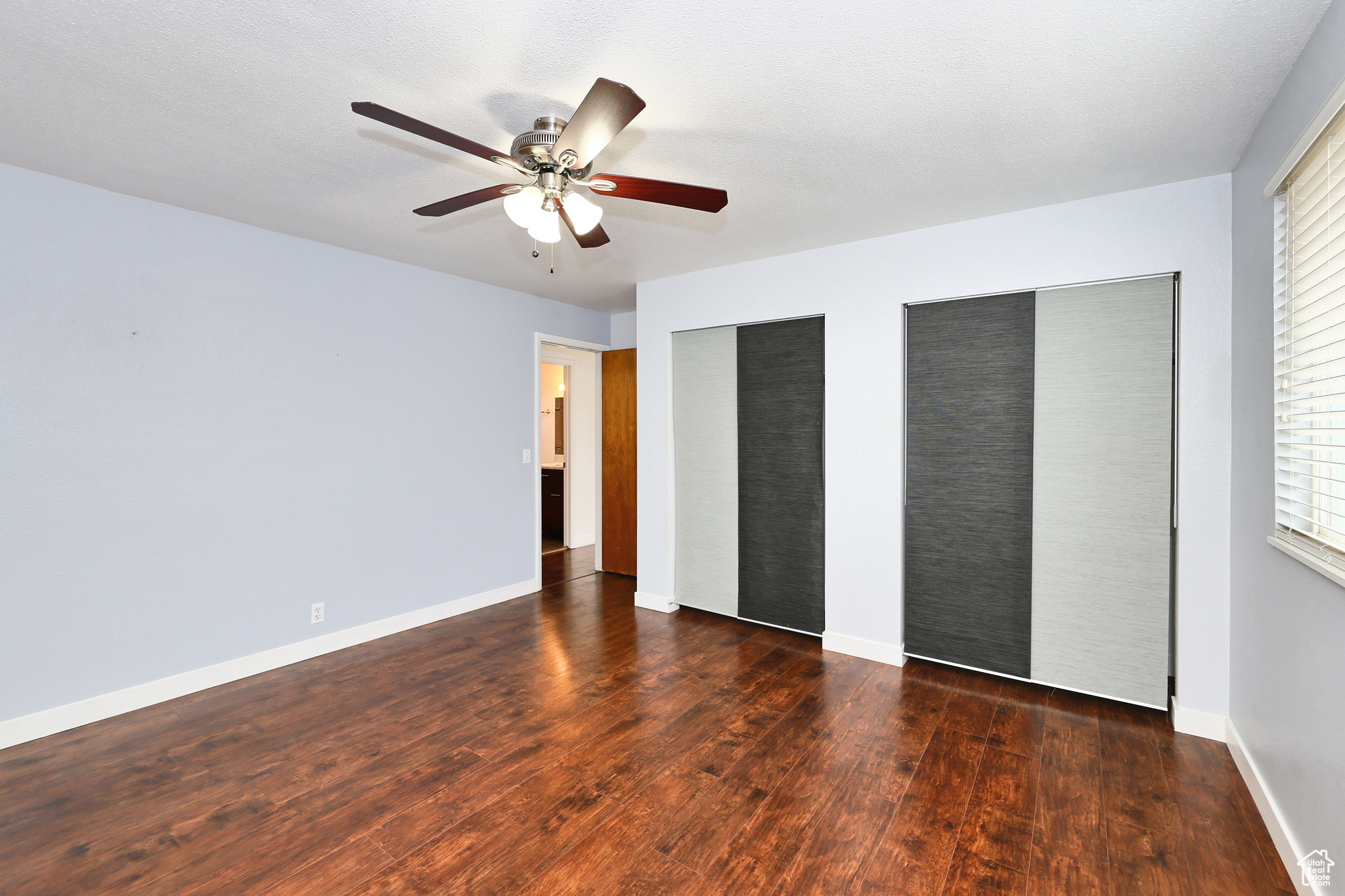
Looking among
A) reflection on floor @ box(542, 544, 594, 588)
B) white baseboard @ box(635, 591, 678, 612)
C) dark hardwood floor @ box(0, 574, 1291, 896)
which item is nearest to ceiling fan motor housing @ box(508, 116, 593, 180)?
dark hardwood floor @ box(0, 574, 1291, 896)

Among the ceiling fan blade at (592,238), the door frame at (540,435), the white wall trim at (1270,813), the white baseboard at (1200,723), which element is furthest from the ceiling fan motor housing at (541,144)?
the white baseboard at (1200,723)

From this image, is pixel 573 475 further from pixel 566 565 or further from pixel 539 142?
pixel 539 142

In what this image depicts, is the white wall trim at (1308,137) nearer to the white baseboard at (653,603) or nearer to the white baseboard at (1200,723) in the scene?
the white baseboard at (1200,723)

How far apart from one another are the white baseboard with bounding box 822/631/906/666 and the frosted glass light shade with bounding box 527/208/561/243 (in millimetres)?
2877

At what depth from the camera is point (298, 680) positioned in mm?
3252

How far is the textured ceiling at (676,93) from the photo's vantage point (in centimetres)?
164

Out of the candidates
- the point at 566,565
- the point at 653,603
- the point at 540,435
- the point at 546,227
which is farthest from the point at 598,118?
the point at 566,565

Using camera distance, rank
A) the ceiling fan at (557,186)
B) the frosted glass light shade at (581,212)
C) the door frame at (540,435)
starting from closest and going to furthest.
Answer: the ceiling fan at (557,186), the frosted glass light shade at (581,212), the door frame at (540,435)

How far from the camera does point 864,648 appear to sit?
3553mm

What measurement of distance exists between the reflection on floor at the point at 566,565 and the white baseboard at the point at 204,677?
1.09 m

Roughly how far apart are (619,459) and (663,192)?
3710 mm

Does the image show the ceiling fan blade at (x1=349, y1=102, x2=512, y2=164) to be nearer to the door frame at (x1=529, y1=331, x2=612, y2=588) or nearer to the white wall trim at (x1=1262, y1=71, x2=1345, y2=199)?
the white wall trim at (x1=1262, y1=71, x2=1345, y2=199)

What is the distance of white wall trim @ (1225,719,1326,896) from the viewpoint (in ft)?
5.66

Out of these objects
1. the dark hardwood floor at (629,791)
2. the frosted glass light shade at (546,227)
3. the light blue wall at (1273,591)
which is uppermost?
the frosted glass light shade at (546,227)
